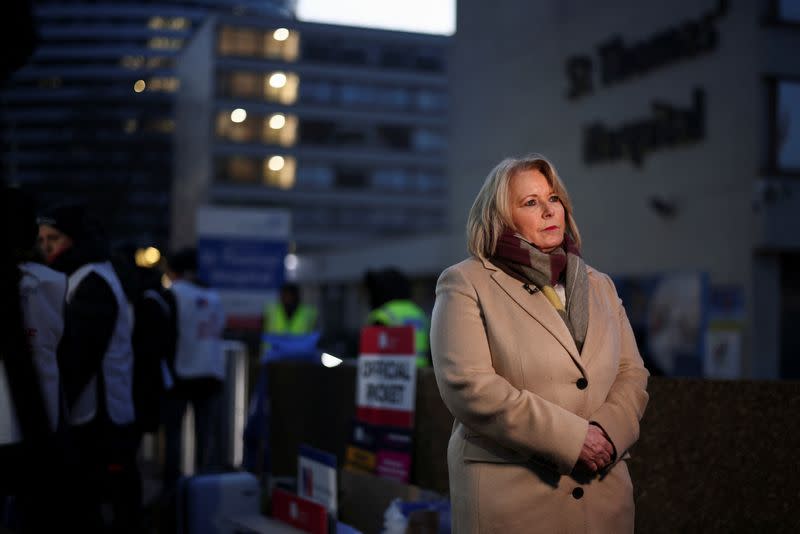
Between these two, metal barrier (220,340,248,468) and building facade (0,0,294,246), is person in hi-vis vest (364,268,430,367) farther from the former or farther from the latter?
building facade (0,0,294,246)

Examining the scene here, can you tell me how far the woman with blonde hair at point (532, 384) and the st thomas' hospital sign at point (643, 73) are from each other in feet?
67.6

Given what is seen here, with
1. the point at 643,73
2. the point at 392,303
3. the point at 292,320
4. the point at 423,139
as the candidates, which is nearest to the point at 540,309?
the point at 392,303

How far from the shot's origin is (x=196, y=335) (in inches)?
380

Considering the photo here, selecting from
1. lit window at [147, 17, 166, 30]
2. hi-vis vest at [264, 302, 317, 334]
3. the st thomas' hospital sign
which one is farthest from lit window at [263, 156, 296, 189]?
hi-vis vest at [264, 302, 317, 334]

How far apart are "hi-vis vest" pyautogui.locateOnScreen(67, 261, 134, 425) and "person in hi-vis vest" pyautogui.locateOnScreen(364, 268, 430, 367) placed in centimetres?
315

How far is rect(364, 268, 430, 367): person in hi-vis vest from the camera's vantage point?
354 inches

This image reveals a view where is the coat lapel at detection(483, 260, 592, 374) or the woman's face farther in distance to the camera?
the woman's face

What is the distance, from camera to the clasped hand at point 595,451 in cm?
327

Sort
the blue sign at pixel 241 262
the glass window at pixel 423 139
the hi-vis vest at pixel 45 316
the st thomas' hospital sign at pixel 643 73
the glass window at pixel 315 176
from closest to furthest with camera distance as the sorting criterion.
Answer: the hi-vis vest at pixel 45 316 → the blue sign at pixel 241 262 → the st thomas' hospital sign at pixel 643 73 → the glass window at pixel 315 176 → the glass window at pixel 423 139

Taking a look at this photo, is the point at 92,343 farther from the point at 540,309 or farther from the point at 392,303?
the point at 392,303

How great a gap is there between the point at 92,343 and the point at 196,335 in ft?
12.7

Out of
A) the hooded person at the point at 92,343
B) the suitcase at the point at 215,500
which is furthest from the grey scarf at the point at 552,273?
the suitcase at the point at 215,500

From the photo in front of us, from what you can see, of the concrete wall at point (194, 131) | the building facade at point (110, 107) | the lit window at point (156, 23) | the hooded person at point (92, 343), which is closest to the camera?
the hooded person at point (92, 343)

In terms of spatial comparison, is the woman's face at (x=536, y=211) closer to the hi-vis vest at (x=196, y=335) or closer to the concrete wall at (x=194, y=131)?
the hi-vis vest at (x=196, y=335)
